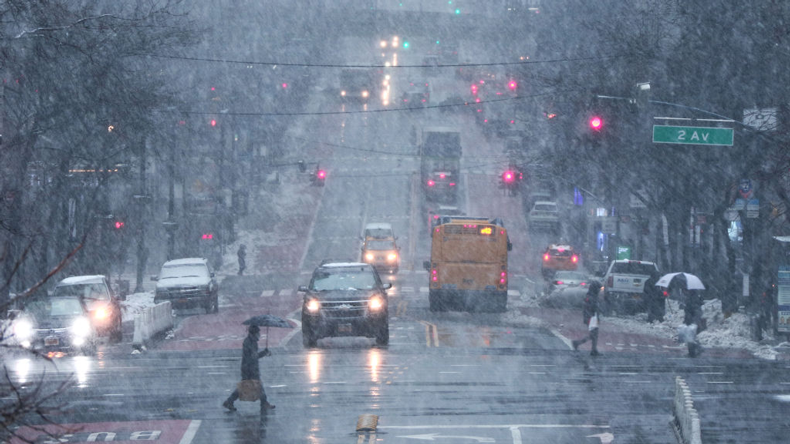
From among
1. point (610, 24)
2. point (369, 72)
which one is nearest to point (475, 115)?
point (369, 72)

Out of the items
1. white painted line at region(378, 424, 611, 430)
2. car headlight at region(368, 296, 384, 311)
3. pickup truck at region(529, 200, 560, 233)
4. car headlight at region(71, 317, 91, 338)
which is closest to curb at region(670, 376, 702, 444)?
white painted line at region(378, 424, 611, 430)

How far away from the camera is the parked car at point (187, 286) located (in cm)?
3191

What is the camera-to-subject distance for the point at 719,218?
101ft

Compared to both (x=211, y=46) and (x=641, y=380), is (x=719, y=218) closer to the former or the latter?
(x=641, y=380)

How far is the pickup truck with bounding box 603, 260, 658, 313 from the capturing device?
99.6 feet

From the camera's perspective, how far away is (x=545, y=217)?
6212 cm

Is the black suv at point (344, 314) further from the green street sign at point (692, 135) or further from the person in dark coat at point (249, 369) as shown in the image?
the green street sign at point (692, 135)

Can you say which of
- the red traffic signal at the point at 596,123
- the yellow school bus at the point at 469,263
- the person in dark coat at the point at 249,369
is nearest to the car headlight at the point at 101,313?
the yellow school bus at the point at 469,263

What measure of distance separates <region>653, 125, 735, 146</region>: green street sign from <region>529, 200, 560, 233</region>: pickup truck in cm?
3922

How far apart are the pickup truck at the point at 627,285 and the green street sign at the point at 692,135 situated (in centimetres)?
821

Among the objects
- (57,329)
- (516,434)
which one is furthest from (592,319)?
(57,329)

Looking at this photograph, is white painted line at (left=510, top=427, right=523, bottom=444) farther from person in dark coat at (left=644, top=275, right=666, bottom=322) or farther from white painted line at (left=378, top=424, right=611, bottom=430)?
person in dark coat at (left=644, top=275, right=666, bottom=322)

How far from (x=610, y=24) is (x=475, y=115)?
7015 centimetres

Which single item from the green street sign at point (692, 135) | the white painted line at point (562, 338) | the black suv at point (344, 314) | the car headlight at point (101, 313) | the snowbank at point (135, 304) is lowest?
the snowbank at point (135, 304)
